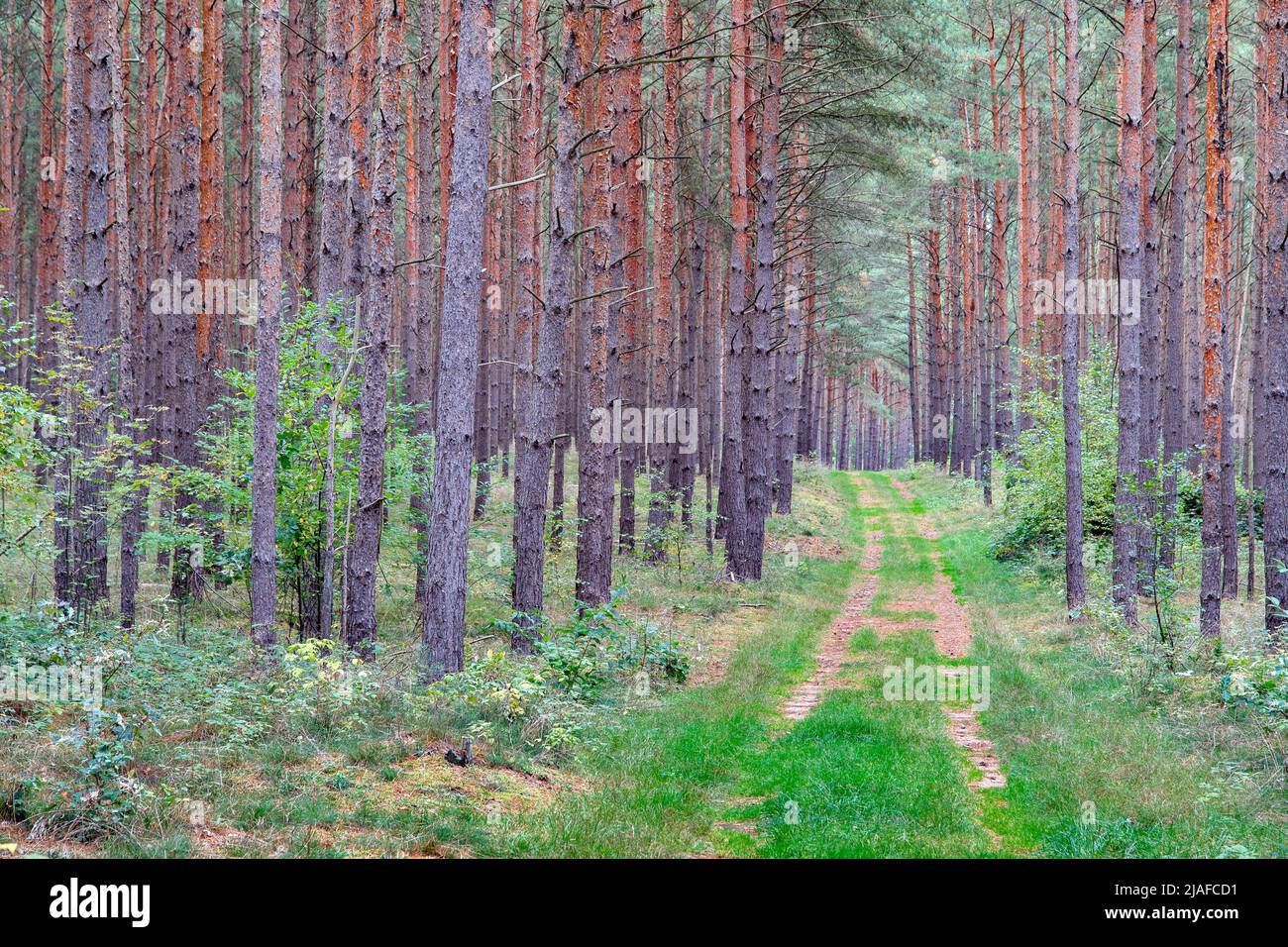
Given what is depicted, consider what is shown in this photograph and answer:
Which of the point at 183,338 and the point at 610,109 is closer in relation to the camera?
the point at 610,109

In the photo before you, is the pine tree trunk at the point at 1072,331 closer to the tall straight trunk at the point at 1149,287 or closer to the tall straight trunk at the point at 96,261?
the tall straight trunk at the point at 1149,287

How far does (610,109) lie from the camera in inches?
533

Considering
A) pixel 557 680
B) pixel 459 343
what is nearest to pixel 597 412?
pixel 459 343

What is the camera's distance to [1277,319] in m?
11.9

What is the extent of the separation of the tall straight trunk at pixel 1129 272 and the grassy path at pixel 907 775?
242 centimetres

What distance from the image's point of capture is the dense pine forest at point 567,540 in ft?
23.5

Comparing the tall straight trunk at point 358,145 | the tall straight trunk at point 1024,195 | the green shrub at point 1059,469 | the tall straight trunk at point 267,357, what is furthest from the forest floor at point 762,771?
the tall straight trunk at point 1024,195

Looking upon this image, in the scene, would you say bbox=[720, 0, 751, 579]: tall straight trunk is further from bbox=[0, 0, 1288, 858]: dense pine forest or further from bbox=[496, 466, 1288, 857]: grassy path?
bbox=[496, 466, 1288, 857]: grassy path

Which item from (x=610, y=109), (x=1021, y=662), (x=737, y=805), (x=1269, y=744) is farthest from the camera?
(x=610, y=109)

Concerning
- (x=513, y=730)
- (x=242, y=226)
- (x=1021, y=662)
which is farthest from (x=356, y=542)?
(x=242, y=226)

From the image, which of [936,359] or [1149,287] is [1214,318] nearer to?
[1149,287]

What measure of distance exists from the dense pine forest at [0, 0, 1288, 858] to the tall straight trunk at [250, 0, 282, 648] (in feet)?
0.16
